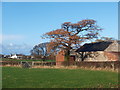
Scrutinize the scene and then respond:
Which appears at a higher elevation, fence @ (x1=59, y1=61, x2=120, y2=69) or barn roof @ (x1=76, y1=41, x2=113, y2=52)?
barn roof @ (x1=76, y1=41, x2=113, y2=52)

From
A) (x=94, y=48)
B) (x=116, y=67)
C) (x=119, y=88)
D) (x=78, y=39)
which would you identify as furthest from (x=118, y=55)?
(x=119, y=88)

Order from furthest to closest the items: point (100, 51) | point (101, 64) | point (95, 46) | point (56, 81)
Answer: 1. point (95, 46)
2. point (100, 51)
3. point (101, 64)
4. point (56, 81)

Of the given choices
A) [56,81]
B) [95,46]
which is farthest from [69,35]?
[56,81]

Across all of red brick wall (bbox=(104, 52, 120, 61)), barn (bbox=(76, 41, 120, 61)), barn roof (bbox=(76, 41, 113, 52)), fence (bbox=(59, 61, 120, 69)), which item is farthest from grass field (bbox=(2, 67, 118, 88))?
barn roof (bbox=(76, 41, 113, 52))

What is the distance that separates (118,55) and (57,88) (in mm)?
44048

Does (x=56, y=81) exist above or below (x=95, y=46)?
below

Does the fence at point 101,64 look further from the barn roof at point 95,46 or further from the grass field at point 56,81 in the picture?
the grass field at point 56,81

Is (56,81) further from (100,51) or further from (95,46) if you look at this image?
(95,46)

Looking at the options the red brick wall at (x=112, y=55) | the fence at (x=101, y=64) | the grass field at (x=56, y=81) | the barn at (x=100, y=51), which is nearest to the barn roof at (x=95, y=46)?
the barn at (x=100, y=51)

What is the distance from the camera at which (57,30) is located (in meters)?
56.6

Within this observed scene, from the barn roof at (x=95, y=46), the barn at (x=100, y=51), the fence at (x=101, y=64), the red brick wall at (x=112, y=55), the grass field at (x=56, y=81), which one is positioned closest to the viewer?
the grass field at (x=56, y=81)

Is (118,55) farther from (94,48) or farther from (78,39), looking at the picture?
(78,39)

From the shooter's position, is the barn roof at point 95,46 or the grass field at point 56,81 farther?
the barn roof at point 95,46

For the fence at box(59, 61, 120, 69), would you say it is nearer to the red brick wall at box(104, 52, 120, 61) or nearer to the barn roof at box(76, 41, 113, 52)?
the red brick wall at box(104, 52, 120, 61)
